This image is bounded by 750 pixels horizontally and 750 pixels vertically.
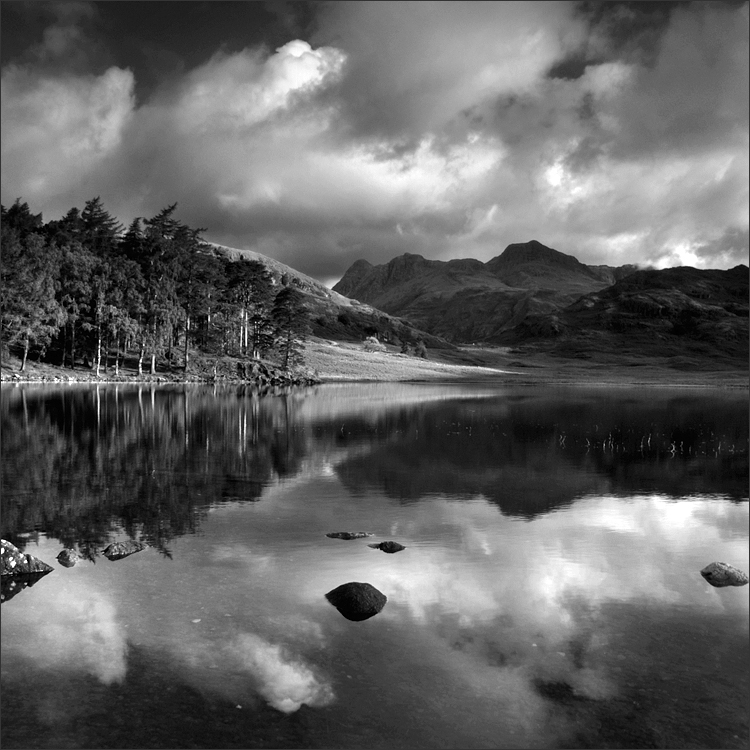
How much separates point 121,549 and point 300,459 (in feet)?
57.0

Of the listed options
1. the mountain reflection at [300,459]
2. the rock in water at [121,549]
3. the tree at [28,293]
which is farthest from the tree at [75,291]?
the rock in water at [121,549]

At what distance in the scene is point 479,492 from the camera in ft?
84.4

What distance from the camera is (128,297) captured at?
10975cm

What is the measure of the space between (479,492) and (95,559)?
15.0m

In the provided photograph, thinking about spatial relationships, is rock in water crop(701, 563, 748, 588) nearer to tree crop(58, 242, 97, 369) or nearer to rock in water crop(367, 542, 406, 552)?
rock in water crop(367, 542, 406, 552)

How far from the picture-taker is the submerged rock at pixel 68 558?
1522 centimetres

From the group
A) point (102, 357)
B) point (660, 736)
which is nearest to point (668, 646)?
point (660, 736)

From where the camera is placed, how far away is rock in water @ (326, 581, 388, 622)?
12695mm

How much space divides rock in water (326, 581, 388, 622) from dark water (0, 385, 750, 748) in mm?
315

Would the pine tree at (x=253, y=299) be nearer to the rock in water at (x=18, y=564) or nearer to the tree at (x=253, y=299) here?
the tree at (x=253, y=299)

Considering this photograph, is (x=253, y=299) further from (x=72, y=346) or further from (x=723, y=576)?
(x=723, y=576)

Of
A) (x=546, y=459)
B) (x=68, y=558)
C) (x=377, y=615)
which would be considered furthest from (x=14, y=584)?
(x=546, y=459)

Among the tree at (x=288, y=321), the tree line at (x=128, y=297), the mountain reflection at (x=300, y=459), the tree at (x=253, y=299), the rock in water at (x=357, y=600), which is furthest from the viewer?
the tree at (x=253, y=299)

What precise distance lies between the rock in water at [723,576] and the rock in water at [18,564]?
15535 mm
